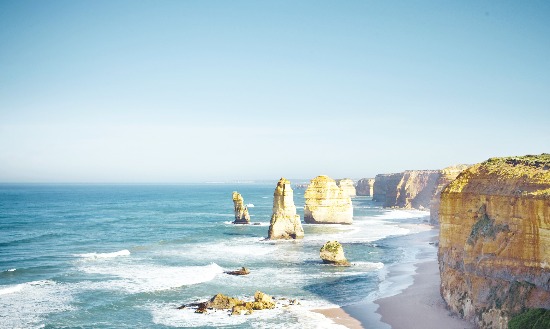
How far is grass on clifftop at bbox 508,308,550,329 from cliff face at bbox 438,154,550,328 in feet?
2.37

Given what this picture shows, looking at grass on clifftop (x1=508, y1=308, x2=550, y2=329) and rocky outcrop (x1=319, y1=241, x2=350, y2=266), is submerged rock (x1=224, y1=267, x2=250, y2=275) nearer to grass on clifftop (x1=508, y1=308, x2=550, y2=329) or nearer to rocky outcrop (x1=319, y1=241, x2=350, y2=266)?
rocky outcrop (x1=319, y1=241, x2=350, y2=266)

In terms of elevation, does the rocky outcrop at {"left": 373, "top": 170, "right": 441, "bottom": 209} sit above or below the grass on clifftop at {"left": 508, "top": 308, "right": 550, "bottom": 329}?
above

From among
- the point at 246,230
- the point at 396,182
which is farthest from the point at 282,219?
the point at 396,182

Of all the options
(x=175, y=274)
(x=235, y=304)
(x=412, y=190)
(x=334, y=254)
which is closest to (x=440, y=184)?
(x=334, y=254)

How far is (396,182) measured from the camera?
13700 cm

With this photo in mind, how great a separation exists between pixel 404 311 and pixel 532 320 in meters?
10.5

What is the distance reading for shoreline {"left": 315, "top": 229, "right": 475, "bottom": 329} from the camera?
26.9 m

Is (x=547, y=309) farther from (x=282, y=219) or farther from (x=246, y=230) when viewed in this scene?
(x=246, y=230)

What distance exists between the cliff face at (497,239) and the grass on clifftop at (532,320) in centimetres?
72

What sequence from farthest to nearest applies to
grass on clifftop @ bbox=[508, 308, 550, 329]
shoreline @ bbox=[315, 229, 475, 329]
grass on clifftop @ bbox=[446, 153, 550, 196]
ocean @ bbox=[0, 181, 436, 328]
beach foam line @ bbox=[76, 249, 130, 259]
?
beach foam line @ bbox=[76, 249, 130, 259], ocean @ bbox=[0, 181, 436, 328], shoreline @ bbox=[315, 229, 475, 329], grass on clifftop @ bbox=[446, 153, 550, 196], grass on clifftop @ bbox=[508, 308, 550, 329]

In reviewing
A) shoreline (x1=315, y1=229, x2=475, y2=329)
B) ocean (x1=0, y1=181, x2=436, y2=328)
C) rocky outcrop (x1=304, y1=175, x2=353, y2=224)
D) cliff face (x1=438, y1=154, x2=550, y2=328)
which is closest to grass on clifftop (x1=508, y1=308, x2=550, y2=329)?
cliff face (x1=438, y1=154, x2=550, y2=328)

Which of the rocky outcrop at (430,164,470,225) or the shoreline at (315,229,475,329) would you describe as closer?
the shoreline at (315,229,475,329)

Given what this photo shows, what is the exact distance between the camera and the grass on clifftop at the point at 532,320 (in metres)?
19.4

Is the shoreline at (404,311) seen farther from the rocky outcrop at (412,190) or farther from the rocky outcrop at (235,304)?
the rocky outcrop at (412,190)
